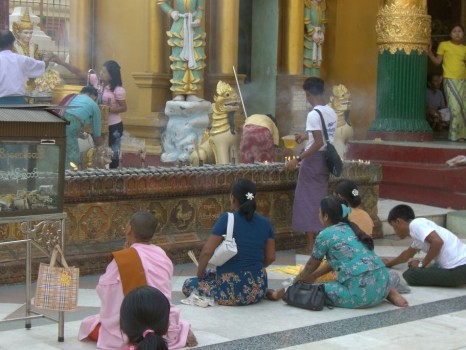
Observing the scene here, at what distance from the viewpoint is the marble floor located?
627 cm

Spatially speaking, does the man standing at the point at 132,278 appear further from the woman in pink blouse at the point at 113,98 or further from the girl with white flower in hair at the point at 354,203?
the woman in pink blouse at the point at 113,98

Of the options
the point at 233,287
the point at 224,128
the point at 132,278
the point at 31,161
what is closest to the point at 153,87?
the point at 224,128

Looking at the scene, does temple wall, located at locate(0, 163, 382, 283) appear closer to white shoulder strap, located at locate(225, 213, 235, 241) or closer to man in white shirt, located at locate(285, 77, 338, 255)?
man in white shirt, located at locate(285, 77, 338, 255)

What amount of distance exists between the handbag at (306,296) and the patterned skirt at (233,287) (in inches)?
8.2

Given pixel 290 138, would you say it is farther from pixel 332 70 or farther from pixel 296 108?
pixel 332 70

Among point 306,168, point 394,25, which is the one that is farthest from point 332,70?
point 306,168

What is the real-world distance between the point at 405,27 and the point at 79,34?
15.7ft

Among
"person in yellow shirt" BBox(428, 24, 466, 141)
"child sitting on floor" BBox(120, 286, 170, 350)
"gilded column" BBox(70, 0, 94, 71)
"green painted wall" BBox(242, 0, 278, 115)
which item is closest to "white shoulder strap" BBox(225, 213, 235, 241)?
"child sitting on floor" BBox(120, 286, 170, 350)

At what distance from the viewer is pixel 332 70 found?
674 inches

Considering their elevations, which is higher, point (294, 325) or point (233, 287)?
point (233, 287)

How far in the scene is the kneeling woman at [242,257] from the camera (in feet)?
23.4

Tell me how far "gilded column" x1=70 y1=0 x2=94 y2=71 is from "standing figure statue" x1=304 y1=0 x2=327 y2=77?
3.60 metres

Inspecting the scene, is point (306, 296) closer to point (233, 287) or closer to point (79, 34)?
point (233, 287)

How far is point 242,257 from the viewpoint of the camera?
7.13 meters
